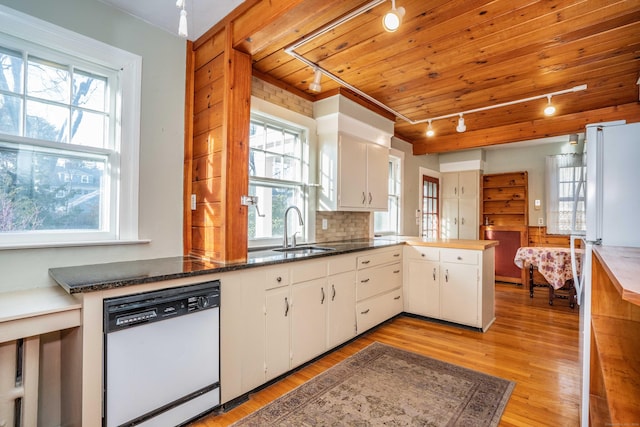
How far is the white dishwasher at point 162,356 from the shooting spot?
5.08ft

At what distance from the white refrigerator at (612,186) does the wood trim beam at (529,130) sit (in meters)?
2.39

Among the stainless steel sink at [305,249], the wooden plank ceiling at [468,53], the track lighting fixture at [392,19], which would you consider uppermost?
the wooden plank ceiling at [468,53]

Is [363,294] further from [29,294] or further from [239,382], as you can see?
[29,294]

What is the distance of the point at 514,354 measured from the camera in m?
2.86

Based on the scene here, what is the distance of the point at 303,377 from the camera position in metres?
2.44

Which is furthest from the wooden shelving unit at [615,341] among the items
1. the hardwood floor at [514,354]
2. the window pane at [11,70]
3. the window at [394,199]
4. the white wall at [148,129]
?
the window at [394,199]

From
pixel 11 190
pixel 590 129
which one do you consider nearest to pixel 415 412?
pixel 590 129

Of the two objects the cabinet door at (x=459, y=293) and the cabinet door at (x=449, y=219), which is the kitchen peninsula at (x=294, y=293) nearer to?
the cabinet door at (x=459, y=293)

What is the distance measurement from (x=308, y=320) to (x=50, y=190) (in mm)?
1975

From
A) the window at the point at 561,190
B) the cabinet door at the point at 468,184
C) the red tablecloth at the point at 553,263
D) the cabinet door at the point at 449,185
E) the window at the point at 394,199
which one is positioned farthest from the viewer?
the cabinet door at the point at 449,185

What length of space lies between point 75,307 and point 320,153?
2.64 m

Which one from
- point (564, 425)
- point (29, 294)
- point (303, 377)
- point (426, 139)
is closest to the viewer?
point (29, 294)

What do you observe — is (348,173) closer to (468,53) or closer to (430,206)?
(468,53)

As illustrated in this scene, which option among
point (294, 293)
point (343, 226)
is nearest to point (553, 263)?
point (343, 226)
